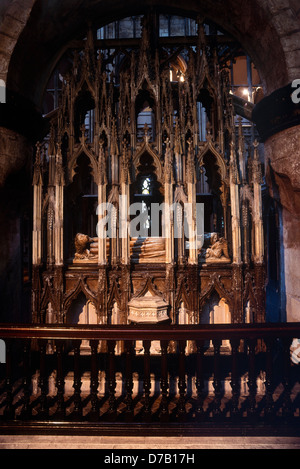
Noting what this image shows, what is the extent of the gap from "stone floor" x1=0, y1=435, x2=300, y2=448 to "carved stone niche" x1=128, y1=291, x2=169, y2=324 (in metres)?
1.34

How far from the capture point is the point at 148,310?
387cm

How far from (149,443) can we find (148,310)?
1.47 meters

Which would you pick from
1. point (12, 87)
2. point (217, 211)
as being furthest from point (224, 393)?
point (12, 87)

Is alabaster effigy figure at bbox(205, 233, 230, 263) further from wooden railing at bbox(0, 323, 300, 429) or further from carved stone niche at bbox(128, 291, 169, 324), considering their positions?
wooden railing at bbox(0, 323, 300, 429)

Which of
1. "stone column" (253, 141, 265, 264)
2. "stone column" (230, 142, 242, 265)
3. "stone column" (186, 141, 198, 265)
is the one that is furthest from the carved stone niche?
"stone column" (253, 141, 265, 264)

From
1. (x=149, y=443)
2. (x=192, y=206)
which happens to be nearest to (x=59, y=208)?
(x=192, y=206)

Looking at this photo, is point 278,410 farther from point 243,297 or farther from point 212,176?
point 212,176

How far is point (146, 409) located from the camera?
9.49ft

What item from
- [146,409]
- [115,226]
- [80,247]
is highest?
[115,226]

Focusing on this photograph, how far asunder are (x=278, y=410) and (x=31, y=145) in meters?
4.89

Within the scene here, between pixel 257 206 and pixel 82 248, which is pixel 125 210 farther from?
pixel 257 206

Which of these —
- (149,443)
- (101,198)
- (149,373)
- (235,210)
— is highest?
(101,198)

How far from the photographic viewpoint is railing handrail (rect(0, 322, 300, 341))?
2.73 meters

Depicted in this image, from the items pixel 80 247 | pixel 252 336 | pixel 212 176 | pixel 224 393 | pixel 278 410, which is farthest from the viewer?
pixel 212 176
